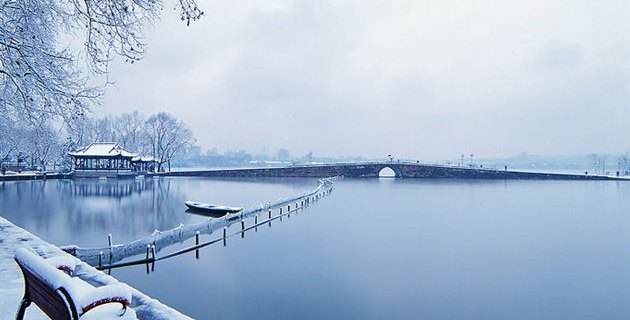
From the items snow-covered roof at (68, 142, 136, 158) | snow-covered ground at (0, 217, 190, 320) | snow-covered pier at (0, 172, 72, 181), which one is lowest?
snow-covered pier at (0, 172, 72, 181)

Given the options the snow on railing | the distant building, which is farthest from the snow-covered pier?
the snow on railing

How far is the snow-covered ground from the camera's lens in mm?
5469

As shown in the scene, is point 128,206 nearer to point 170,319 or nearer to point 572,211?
point 170,319

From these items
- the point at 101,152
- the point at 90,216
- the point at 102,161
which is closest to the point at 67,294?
the point at 90,216

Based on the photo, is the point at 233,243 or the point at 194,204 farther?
the point at 194,204

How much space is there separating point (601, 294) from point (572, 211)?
20058mm

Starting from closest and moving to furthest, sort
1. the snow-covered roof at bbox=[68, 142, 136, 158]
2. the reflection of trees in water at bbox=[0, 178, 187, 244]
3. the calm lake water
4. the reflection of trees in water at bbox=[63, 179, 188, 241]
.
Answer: the calm lake water → the reflection of trees in water at bbox=[0, 178, 187, 244] → the reflection of trees in water at bbox=[63, 179, 188, 241] → the snow-covered roof at bbox=[68, 142, 136, 158]

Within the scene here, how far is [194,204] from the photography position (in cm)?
2589

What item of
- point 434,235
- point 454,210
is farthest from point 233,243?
point 454,210

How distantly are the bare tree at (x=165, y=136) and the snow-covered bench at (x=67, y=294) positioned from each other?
7377cm

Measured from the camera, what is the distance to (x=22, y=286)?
635 cm

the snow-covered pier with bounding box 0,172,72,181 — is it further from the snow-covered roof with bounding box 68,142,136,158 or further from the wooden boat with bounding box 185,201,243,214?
the wooden boat with bounding box 185,201,243,214

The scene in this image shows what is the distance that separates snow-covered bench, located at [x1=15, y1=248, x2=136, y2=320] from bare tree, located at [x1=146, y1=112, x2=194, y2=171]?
73769 mm

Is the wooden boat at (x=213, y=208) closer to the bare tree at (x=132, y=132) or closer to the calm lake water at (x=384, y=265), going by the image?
the calm lake water at (x=384, y=265)
